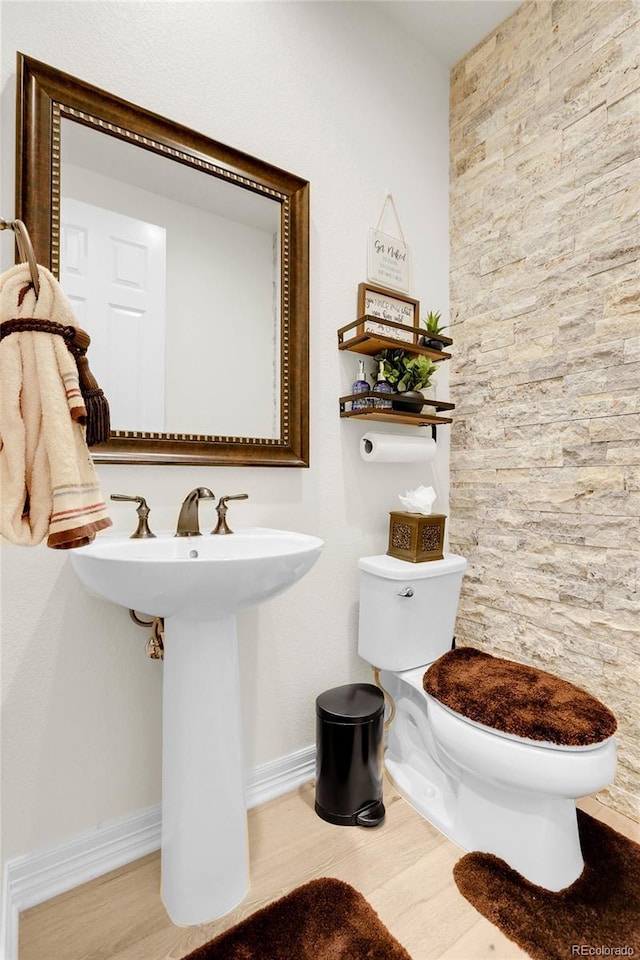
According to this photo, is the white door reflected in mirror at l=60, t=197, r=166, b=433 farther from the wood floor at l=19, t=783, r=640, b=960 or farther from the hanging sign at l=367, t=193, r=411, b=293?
the wood floor at l=19, t=783, r=640, b=960

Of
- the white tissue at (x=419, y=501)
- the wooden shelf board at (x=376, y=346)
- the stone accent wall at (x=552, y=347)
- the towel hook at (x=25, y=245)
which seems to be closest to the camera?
the towel hook at (x=25, y=245)

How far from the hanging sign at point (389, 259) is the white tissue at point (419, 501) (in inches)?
30.3

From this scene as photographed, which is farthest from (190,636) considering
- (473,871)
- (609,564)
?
(609,564)

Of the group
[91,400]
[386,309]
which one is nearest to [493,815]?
[91,400]

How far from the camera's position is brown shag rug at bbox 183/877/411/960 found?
0.98 m

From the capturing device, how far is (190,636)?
104 centimetres

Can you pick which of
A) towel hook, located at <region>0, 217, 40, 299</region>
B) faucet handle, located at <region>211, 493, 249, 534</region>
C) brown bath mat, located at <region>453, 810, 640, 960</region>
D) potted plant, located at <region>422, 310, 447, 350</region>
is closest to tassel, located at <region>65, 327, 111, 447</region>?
towel hook, located at <region>0, 217, 40, 299</region>

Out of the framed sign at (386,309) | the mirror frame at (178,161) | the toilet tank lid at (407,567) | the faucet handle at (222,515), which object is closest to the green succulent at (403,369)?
the framed sign at (386,309)

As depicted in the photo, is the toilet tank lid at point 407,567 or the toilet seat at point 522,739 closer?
the toilet seat at point 522,739

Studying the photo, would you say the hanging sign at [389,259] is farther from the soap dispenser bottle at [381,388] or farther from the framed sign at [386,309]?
the soap dispenser bottle at [381,388]

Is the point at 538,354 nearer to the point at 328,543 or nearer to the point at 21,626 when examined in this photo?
the point at 328,543

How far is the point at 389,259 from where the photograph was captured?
69.3 inches

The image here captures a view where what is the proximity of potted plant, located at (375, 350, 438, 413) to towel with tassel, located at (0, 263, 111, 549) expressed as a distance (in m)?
1.08

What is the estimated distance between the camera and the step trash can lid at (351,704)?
1.35 metres
